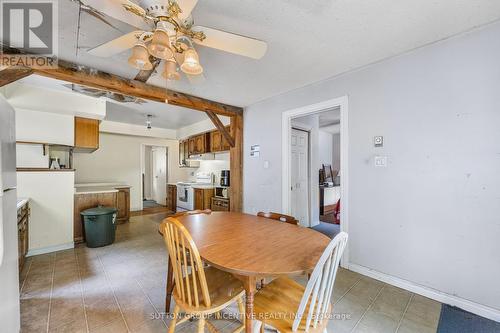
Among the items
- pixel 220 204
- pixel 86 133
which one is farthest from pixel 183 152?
pixel 86 133

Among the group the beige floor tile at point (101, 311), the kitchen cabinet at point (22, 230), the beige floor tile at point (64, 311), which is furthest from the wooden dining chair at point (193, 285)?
the kitchen cabinet at point (22, 230)

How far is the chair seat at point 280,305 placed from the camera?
1070mm

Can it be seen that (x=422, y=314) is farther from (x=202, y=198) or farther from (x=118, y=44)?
(x=202, y=198)

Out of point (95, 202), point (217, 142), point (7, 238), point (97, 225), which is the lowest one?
point (97, 225)

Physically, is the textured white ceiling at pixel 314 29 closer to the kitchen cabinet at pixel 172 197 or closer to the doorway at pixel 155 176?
the kitchen cabinet at pixel 172 197

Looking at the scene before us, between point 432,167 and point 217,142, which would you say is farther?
point 217,142

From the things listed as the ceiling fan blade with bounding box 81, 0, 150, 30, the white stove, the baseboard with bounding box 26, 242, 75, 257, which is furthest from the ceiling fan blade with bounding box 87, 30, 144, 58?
the white stove

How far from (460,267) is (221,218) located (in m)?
2.15

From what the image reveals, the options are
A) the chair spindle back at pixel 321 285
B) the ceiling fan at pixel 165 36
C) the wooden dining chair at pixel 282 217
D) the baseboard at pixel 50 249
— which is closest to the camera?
the chair spindle back at pixel 321 285

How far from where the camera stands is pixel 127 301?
75.9 inches

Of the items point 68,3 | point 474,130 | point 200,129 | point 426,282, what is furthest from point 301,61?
point 200,129

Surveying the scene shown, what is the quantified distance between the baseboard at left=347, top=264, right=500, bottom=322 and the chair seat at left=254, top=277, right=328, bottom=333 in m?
1.47

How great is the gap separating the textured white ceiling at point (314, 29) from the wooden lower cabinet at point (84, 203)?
2.36 m

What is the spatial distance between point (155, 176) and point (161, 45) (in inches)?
280
